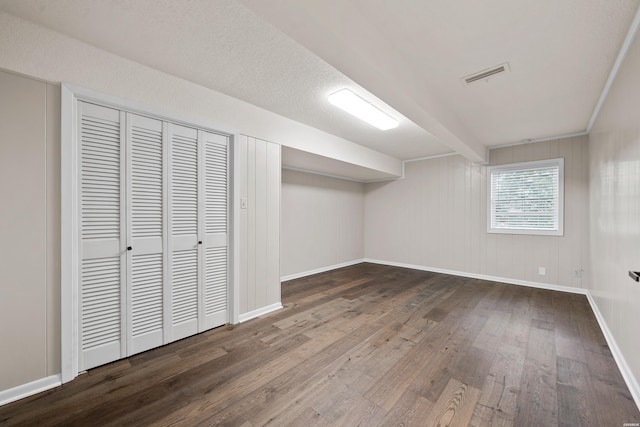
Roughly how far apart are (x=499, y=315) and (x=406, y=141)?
2836 mm

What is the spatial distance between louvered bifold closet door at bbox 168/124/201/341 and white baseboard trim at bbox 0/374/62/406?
30.3 inches

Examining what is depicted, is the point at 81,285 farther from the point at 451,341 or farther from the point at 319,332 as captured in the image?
the point at 451,341

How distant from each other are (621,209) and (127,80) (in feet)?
13.6

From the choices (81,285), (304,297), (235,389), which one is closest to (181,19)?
(81,285)

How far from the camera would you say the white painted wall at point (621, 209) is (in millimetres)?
1662

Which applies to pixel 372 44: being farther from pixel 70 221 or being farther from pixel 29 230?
pixel 29 230

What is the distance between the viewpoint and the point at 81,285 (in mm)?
1893

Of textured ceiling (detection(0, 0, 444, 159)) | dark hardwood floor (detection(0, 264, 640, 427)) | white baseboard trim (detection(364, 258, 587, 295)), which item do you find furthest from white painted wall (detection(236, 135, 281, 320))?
white baseboard trim (detection(364, 258, 587, 295))

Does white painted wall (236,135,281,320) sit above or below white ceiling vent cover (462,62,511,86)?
below

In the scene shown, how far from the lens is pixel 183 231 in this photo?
2.45m

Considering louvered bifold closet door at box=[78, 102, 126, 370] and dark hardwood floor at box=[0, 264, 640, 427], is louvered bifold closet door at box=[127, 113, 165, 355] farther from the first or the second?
dark hardwood floor at box=[0, 264, 640, 427]

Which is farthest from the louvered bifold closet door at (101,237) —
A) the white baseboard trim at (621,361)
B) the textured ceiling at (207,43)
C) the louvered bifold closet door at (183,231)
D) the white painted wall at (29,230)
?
the white baseboard trim at (621,361)

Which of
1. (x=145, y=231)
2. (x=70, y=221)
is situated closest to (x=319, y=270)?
(x=145, y=231)

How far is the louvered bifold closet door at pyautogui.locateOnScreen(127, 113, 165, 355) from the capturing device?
213 centimetres
